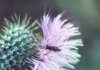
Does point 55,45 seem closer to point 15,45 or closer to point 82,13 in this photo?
point 15,45

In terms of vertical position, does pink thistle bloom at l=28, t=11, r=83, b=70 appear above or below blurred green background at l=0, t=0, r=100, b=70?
below

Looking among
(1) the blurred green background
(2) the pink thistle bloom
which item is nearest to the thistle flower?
(2) the pink thistle bloom

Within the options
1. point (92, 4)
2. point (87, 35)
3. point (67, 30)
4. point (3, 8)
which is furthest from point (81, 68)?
point (67, 30)

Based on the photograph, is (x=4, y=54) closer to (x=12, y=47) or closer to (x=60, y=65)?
(x=12, y=47)

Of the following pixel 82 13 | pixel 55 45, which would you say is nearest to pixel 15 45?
pixel 55 45

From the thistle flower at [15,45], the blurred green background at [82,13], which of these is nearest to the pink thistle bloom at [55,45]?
the thistle flower at [15,45]

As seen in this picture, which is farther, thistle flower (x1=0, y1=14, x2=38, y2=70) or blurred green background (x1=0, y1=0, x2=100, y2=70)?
blurred green background (x1=0, y1=0, x2=100, y2=70)

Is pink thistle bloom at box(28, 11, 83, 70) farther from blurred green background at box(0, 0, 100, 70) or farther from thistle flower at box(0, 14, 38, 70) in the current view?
blurred green background at box(0, 0, 100, 70)
